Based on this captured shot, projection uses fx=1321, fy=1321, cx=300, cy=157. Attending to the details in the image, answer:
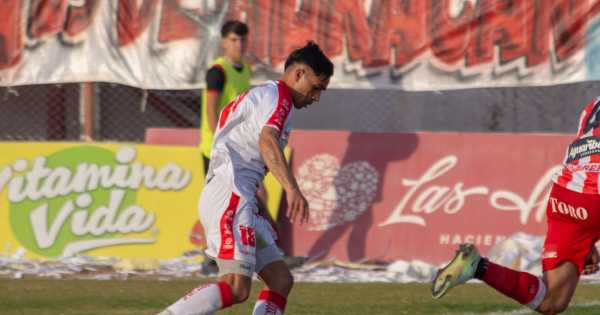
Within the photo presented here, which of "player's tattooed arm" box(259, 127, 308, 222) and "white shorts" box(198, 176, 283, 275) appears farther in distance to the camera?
"white shorts" box(198, 176, 283, 275)

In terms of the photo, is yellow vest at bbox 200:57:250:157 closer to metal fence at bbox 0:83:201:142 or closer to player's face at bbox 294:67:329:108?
metal fence at bbox 0:83:201:142

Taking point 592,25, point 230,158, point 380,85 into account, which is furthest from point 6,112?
point 230,158

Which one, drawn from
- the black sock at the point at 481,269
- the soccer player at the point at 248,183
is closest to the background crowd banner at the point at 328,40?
the black sock at the point at 481,269

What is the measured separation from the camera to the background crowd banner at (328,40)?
41.6 feet

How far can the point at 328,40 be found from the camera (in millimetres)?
12797

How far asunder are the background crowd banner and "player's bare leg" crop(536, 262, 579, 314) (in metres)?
5.13

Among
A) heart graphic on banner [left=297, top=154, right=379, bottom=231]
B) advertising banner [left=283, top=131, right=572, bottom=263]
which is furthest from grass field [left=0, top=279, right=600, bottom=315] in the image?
heart graphic on banner [left=297, top=154, right=379, bottom=231]

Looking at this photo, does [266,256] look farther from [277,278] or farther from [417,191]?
[417,191]

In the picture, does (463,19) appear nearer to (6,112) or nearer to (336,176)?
(336,176)

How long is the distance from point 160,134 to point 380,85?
2169 millimetres

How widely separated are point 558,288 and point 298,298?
111 inches

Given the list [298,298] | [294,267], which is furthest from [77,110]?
[298,298]

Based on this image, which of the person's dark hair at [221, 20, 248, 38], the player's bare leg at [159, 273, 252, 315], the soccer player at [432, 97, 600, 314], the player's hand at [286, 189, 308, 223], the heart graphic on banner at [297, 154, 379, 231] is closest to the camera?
the player's hand at [286, 189, 308, 223]

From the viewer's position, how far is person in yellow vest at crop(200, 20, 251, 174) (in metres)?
11.4
